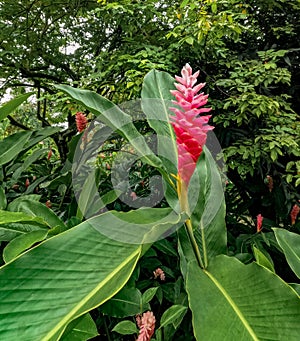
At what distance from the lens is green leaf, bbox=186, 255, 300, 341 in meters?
0.59

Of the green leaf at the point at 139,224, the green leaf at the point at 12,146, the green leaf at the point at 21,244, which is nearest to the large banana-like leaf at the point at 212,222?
the green leaf at the point at 139,224

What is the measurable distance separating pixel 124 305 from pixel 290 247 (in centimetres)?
42

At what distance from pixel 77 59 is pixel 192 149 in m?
3.16

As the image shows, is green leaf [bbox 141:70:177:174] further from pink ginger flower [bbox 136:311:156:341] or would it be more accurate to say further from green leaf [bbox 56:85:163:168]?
pink ginger flower [bbox 136:311:156:341]

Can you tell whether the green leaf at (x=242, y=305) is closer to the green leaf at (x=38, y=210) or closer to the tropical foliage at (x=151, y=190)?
the tropical foliage at (x=151, y=190)

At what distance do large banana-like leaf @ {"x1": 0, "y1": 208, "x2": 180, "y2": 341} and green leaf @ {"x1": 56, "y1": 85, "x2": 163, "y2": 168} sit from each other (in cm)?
18

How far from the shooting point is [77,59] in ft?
12.0

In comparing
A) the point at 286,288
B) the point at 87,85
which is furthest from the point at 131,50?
the point at 286,288

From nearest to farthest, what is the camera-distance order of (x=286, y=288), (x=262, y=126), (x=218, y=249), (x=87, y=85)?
(x=286, y=288) < (x=218, y=249) < (x=262, y=126) < (x=87, y=85)

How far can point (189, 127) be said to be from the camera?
702 millimetres

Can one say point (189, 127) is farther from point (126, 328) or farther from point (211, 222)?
point (126, 328)

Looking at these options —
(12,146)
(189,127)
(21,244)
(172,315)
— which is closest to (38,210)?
(21,244)

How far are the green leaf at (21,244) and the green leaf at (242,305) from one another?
349mm

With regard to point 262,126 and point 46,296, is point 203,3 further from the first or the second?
point 46,296
